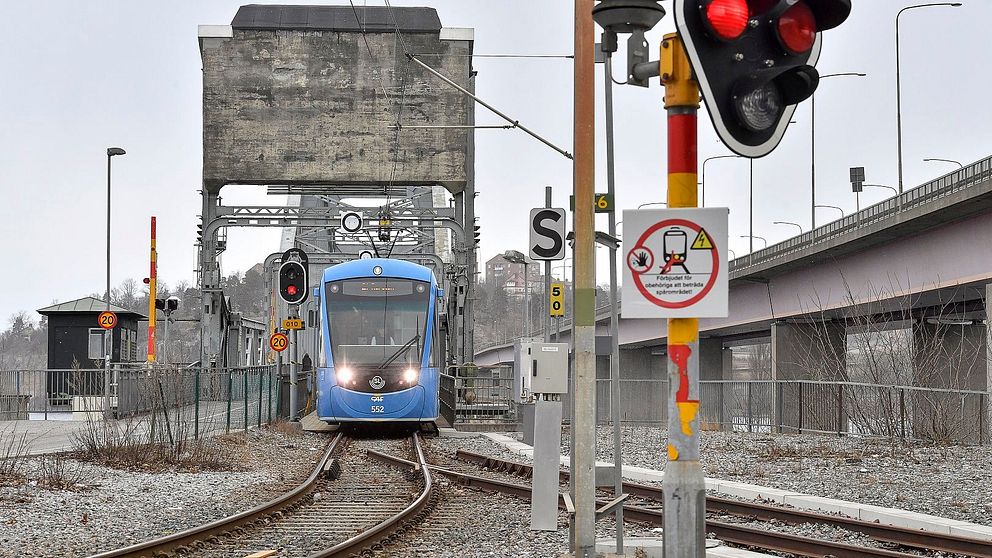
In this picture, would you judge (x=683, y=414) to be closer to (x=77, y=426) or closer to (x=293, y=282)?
(x=293, y=282)

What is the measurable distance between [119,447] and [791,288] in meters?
31.7

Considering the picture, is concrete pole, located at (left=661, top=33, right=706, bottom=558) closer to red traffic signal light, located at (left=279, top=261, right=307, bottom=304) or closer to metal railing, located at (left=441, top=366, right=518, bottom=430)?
red traffic signal light, located at (left=279, top=261, right=307, bottom=304)

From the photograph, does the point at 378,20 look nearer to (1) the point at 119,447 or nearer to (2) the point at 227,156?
(2) the point at 227,156

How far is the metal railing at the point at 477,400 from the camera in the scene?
32.1 metres

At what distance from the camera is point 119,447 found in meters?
18.4

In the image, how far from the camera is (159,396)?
1930 centimetres

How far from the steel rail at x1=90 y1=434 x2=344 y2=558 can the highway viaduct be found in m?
7.44

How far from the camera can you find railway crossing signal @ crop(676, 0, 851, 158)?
4871 mm

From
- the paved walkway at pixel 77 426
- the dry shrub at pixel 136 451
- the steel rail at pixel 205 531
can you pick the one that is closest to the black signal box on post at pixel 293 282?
the paved walkway at pixel 77 426

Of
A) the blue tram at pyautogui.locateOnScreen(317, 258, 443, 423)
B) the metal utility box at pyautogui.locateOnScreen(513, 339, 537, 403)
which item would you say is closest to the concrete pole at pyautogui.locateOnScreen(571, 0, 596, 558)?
the metal utility box at pyautogui.locateOnScreen(513, 339, 537, 403)

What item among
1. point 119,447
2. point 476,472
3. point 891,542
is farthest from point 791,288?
point 891,542

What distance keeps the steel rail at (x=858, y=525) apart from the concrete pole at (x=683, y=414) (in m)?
6.07

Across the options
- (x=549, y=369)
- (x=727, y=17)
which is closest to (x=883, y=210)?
(x=549, y=369)

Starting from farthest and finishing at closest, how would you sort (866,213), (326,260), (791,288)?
(326,260) < (791,288) < (866,213)
